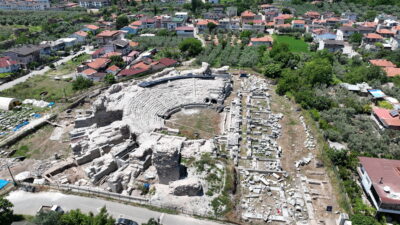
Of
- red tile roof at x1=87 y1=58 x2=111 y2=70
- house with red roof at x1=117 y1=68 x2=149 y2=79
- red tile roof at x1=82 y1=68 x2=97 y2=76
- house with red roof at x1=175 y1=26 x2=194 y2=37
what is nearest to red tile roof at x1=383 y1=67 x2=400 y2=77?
house with red roof at x1=117 y1=68 x2=149 y2=79

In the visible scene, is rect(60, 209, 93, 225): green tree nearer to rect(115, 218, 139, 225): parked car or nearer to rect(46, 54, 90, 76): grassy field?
rect(115, 218, 139, 225): parked car

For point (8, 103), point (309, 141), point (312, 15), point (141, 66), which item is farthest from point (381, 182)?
point (312, 15)

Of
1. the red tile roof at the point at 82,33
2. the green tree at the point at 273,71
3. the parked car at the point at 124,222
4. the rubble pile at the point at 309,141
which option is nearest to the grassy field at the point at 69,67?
the red tile roof at the point at 82,33

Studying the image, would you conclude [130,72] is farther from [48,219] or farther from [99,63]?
[48,219]

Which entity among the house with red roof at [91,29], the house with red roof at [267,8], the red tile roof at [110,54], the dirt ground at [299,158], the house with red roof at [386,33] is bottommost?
the dirt ground at [299,158]

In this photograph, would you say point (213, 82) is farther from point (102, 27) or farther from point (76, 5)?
point (76, 5)

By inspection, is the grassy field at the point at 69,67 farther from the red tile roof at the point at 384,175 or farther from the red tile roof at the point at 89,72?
the red tile roof at the point at 384,175

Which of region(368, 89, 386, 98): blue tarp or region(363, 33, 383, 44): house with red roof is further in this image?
region(363, 33, 383, 44): house with red roof
